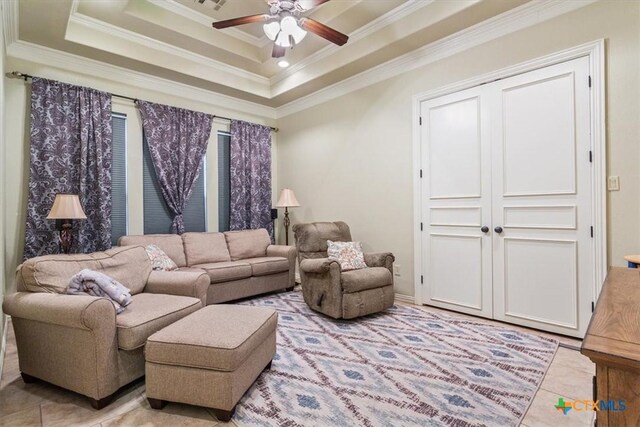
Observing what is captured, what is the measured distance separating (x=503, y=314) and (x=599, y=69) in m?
2.24

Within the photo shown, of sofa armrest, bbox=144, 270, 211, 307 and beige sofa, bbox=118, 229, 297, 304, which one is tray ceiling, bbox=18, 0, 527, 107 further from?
sofa armrest, bbox=144, 270, 211, 307

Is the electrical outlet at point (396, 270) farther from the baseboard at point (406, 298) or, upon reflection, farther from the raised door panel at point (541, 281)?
the raised door panel at point (541, 281)

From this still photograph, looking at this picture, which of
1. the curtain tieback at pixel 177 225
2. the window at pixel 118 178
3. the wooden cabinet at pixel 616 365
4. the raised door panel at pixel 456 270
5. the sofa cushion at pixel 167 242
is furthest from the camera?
the curtain tieback at pixel 177 225

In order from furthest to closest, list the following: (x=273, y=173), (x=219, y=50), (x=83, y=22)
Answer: (x=273, y=173)
(x=219, y=50)
(x=83, y=22)

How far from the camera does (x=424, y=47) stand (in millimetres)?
3586

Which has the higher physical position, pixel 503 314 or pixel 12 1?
pixel 12 1

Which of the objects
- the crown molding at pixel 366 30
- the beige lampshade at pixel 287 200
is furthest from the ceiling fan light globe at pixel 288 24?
the beige lampshade at pixel 287 200

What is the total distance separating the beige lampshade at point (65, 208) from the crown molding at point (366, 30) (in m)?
3.13

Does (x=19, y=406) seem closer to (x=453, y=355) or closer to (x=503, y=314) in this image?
(x=453, y=355)

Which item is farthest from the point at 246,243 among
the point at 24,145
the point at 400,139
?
the point at 24,145

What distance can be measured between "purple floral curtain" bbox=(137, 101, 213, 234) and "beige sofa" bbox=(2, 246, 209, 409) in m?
2.06

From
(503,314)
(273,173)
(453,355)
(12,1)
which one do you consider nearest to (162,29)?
(12,1)

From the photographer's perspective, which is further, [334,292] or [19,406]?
[334,292]

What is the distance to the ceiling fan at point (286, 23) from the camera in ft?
8.71
